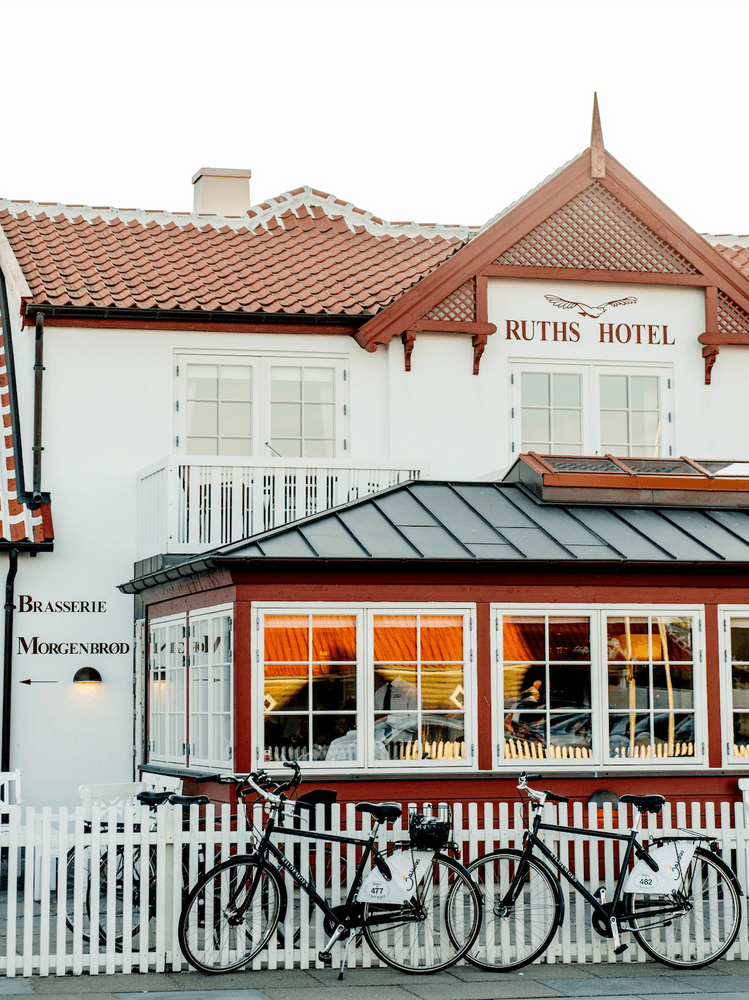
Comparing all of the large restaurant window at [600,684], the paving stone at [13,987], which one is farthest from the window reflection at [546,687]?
the paving stone at [13,987]

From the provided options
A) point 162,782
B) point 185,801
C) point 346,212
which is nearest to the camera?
point 185,801

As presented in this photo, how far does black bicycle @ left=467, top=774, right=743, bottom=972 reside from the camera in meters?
9.97

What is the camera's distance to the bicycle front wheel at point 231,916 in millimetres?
9680

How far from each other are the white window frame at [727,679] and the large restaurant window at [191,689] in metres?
4.62

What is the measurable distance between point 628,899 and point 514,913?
84 centimetres

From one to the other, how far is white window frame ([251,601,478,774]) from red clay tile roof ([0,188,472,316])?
558 cm

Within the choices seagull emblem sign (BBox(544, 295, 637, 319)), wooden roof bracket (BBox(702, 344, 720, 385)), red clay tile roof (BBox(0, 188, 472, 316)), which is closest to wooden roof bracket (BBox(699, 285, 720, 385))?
wooden roof bracket (BBox(702, 344, 720, 385))

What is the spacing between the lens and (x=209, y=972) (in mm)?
9688

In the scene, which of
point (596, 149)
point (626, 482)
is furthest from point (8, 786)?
point (596, 149)

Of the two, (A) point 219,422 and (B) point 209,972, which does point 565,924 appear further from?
(A) point 219,422

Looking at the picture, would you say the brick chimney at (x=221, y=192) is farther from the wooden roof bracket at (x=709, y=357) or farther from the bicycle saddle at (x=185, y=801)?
the bicycle saddle at (x=185, y=801)

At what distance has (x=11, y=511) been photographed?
16672mm

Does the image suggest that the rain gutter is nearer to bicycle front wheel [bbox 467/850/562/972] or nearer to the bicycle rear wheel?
the bicycle rear wheel

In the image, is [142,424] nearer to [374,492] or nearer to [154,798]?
[374,492]
